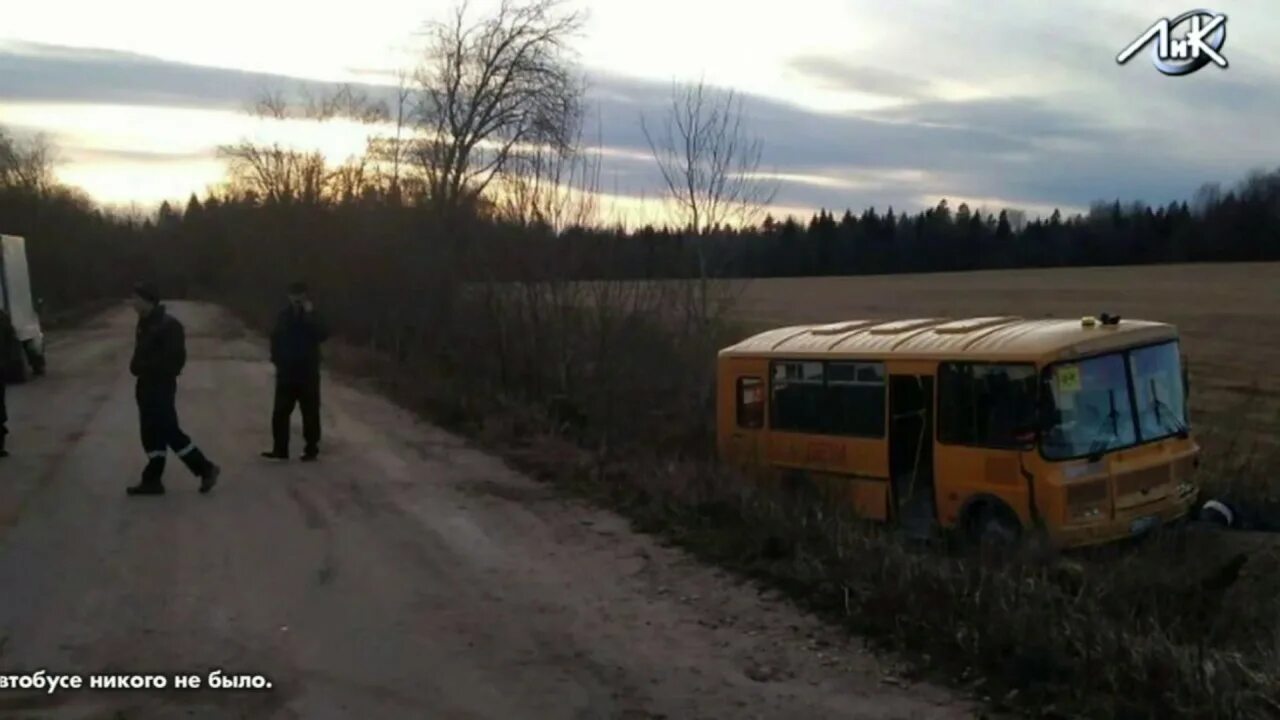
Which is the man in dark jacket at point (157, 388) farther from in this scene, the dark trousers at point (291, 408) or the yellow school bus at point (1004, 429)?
the yellow school bus at point (1004, 429)

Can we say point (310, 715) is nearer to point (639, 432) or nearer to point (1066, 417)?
point (1066, 417)

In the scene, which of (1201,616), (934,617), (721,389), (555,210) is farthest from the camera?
(555,210)

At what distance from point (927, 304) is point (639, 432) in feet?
114

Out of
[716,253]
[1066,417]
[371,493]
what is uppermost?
[716,253]

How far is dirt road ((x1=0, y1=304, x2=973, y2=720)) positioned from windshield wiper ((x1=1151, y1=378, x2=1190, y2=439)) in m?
5.11

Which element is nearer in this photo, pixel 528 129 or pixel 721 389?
pixel 721 389

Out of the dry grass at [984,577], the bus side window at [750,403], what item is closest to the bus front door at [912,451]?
the dry grass at [984,577]

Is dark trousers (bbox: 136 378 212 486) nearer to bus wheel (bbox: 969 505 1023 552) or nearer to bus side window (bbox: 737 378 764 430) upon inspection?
bus side window (bbox: 737 378 764 430)

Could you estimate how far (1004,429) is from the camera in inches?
446

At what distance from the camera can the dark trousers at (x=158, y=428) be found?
465 inches

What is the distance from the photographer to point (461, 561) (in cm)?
931

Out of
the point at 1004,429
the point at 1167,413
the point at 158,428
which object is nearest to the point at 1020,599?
the point at 1004,429

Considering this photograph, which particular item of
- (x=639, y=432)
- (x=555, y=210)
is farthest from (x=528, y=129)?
(x=639, y=432)

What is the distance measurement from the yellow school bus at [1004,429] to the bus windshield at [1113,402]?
14 mm
